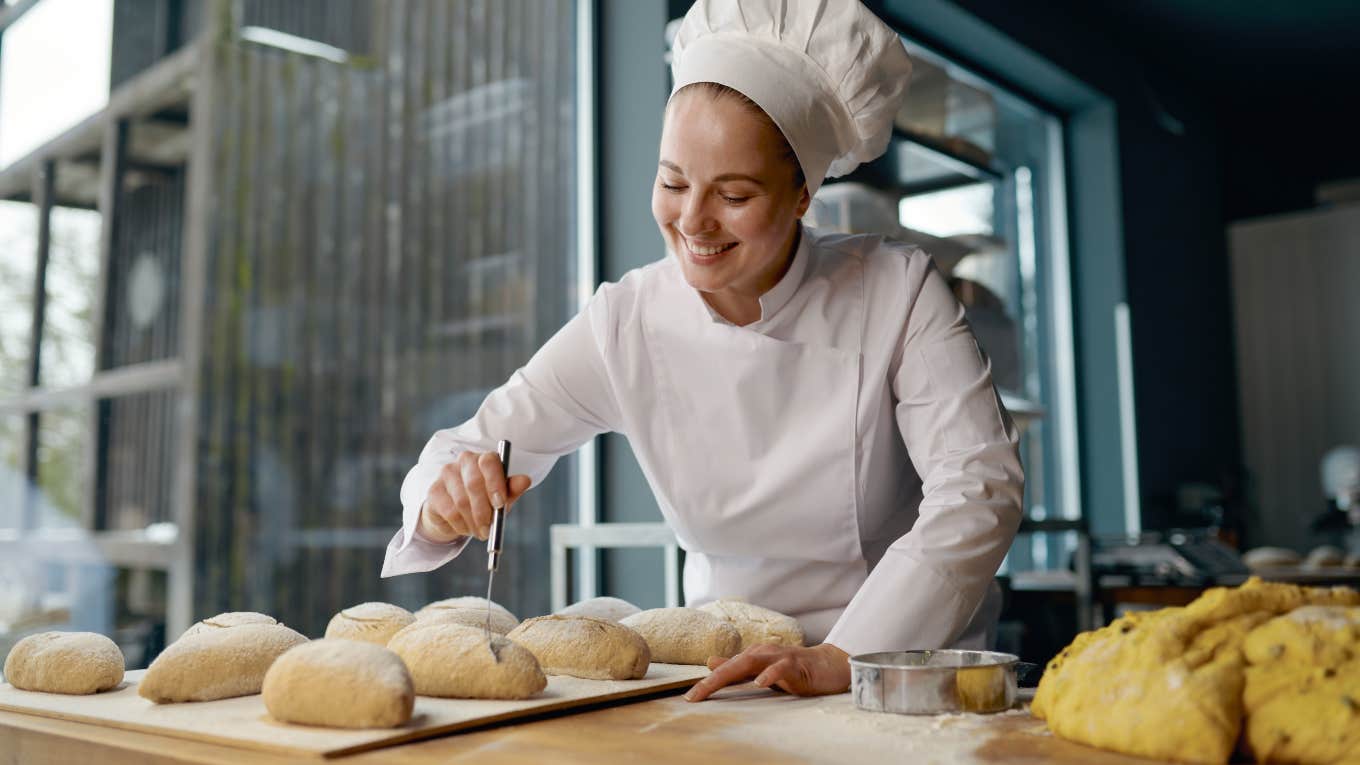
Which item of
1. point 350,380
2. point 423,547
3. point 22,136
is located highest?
point 22,136

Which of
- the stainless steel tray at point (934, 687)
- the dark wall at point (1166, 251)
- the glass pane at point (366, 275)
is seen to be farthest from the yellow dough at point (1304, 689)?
the dark wall at point (1166, 251)

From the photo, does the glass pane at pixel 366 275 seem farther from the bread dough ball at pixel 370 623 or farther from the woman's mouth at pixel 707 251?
the woman's mouth at pixel 707 251

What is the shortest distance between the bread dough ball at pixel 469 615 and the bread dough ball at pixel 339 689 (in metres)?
0.31

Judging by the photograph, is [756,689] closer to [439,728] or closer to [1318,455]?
[439,728]

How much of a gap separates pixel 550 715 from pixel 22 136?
1.89m

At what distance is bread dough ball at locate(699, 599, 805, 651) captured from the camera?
1263mm

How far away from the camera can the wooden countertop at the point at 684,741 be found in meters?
0.75

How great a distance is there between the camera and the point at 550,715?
921 millimetres

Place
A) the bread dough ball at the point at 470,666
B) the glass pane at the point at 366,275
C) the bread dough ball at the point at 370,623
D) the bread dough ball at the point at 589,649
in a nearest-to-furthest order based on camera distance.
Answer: the bread dough ball at the point at 470,666
the bread dough ball at the point at 589,649
the bread dough ball at the point at 370,623
the glass pane at the point at 366,275

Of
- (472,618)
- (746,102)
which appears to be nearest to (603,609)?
(472,618)

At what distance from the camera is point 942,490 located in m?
1.28

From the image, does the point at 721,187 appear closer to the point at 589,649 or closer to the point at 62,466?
the point at 589,649

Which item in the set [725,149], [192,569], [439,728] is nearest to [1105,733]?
[439,728]

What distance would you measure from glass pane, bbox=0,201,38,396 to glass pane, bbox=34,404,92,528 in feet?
0.30
